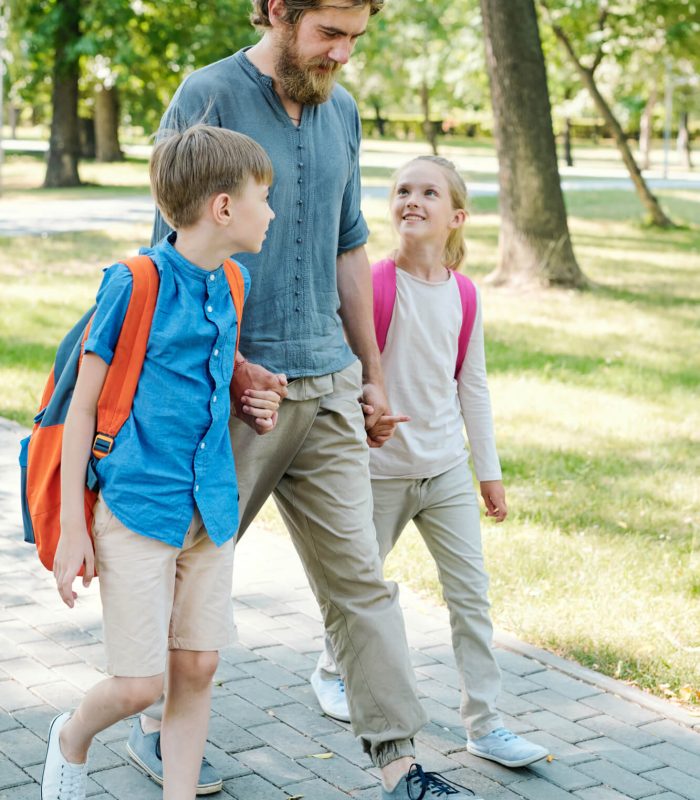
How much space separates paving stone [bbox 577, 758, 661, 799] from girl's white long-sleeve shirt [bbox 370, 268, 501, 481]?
3.20 feet

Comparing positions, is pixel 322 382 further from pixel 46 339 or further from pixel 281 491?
pixel 46 339

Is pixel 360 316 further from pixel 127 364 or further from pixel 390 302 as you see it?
pixel 127 364

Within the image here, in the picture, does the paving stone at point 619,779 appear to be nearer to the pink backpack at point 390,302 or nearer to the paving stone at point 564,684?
the paving stone at point 564,684

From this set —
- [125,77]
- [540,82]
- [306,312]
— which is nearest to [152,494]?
[306,312]

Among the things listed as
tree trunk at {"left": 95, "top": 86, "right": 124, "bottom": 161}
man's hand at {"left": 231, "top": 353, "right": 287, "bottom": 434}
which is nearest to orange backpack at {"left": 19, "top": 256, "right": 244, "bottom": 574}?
man's hand at {"left": 231, "top": 353, "right": 287, "bottom": 434}

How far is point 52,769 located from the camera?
3.15 meters

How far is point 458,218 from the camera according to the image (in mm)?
4039

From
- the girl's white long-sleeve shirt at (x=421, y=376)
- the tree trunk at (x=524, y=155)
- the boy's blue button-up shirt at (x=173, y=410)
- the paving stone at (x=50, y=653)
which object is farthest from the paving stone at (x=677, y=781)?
the tree trunk at (x=524, y=155)

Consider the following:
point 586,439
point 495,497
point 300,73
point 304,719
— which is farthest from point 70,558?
point 586,439

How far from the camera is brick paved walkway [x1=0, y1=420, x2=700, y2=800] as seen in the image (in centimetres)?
368

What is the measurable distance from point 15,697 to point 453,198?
6.91 feet

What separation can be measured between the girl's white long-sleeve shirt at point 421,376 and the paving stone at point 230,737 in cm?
89

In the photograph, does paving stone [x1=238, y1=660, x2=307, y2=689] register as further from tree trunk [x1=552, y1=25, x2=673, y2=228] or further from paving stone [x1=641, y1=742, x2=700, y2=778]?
tree trunk [x1=552, y1=25, x2=673, y2=228]

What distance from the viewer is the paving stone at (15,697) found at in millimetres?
4062
